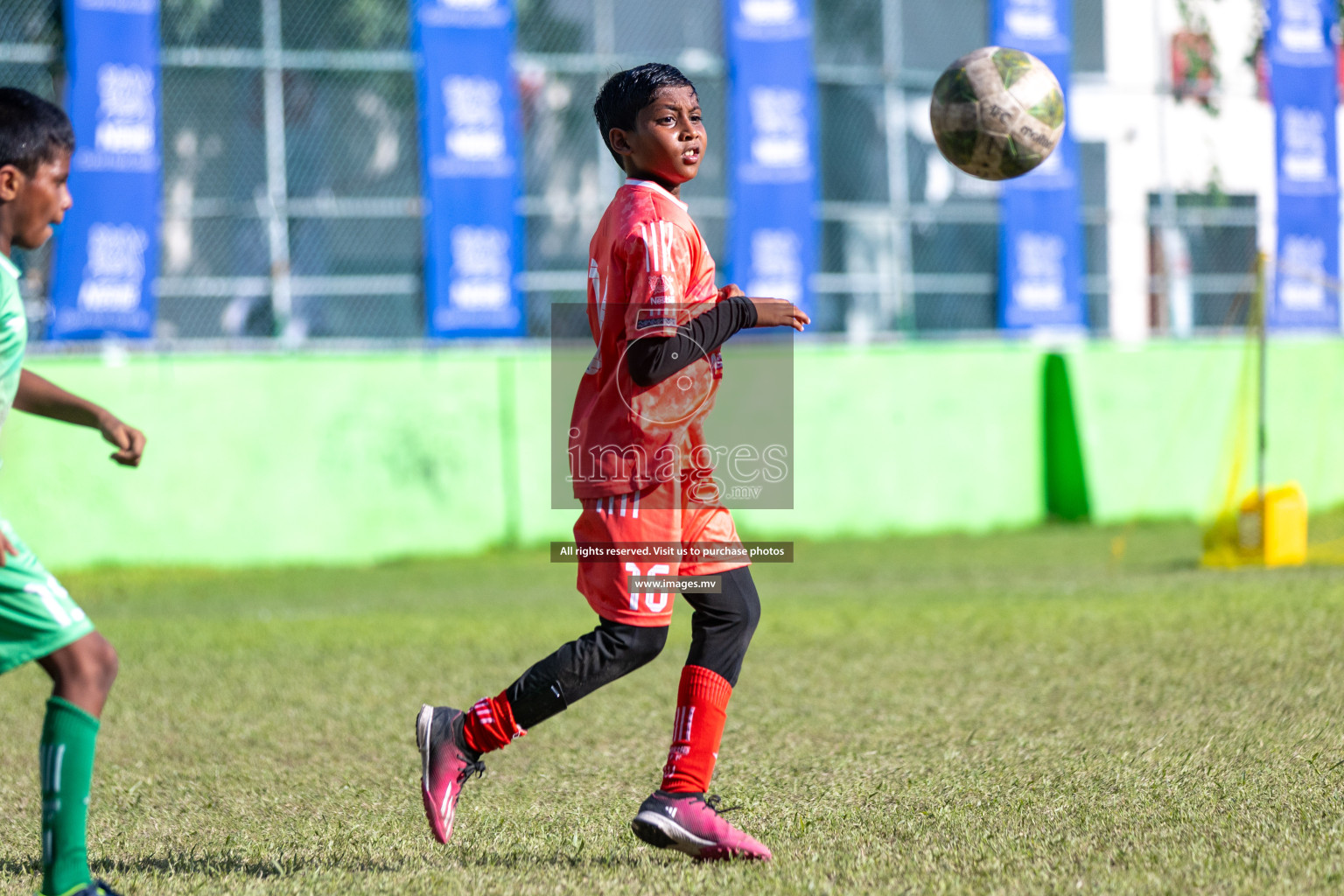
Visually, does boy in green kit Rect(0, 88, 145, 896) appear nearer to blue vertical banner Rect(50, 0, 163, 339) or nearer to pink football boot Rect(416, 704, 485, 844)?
pink football boot Rect(416, 704, 485, 844)

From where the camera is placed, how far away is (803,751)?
17.5ft

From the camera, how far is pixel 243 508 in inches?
512

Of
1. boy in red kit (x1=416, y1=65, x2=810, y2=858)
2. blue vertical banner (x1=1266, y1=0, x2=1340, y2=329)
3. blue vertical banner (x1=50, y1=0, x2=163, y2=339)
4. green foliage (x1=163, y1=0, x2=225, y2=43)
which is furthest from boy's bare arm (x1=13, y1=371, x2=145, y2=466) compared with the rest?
blue vertical banner (x1=1266, y1=0, x2=1340, y2=329)

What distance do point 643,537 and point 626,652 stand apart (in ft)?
0.98

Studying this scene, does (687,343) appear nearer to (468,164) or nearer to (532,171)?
(468,164)

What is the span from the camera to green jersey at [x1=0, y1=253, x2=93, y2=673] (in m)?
3.33

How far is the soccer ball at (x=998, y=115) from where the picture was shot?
500 centimetres

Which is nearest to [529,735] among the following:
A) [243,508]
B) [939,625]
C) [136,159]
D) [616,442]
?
[616,442]

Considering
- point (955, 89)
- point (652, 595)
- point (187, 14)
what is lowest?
point (652, 595)

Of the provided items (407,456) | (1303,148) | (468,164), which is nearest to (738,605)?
(407,456)

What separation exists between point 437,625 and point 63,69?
6.98 metres

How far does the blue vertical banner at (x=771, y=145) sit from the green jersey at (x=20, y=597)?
11.8 meters

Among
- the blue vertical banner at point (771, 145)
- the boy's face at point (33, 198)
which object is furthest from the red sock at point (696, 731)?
the blue vertical banner at point (771, 145)

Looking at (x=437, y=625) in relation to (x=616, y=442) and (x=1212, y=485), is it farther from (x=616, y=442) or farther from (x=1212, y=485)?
(x=1212, y=485)
